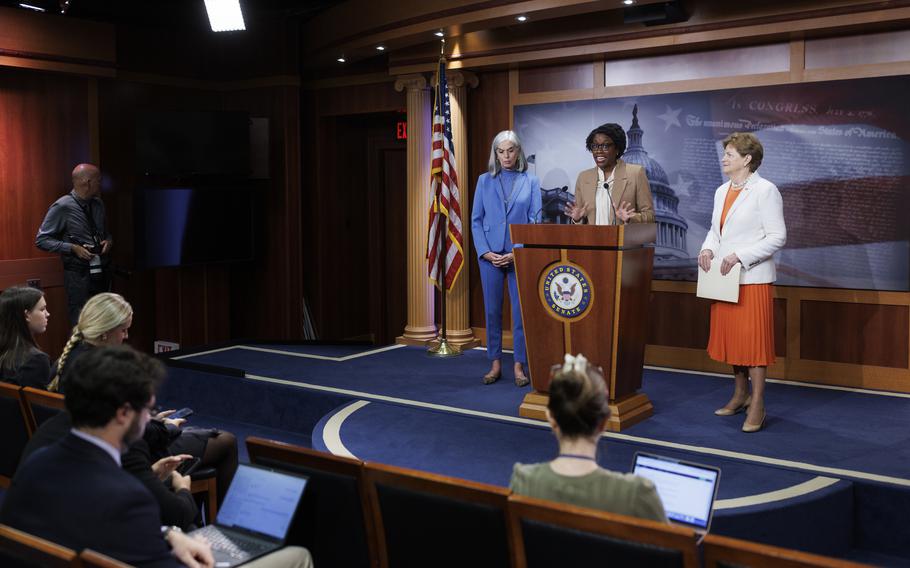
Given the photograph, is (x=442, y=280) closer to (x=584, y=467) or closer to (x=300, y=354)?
(x=300, y=354)

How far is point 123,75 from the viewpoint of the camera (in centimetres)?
838

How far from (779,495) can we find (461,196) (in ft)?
14.2

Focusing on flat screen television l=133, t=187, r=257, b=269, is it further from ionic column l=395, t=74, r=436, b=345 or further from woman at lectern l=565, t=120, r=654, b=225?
woman at lectern l=565, t=120, r=654, b=225

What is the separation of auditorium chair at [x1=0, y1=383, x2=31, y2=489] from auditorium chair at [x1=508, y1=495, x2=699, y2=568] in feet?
8.03

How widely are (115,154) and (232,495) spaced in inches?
252

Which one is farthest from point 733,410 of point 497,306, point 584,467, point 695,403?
point 584,467

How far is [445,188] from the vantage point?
7.10m

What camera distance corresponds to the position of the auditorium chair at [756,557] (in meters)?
1.78

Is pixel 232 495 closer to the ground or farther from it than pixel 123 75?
closer to the ground

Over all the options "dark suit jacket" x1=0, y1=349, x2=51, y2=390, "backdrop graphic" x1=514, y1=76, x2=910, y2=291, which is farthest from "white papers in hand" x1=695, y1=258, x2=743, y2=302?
"dark suit jacket" x1=0, y1=349, x2=51, y2=390

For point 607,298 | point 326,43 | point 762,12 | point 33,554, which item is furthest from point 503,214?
point 33,554

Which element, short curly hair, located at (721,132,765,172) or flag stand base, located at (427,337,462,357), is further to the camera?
flag stand base, located at (427,337,462,357)

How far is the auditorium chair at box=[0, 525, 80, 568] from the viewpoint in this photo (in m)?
1.93

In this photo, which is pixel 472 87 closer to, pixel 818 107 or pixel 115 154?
pixel 818 107
